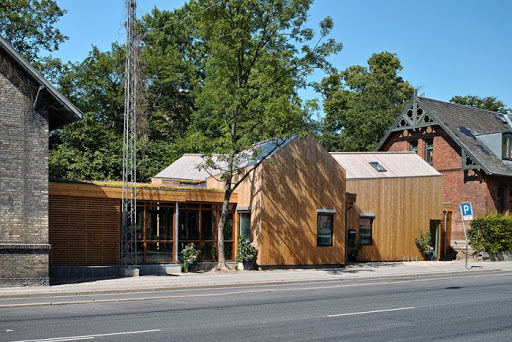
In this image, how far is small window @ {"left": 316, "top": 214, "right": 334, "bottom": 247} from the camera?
2933 cm

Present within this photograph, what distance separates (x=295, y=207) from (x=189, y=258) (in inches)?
216

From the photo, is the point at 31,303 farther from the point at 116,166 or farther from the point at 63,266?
the point at 116,166

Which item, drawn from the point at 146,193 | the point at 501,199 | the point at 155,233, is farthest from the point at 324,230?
the point at 501,199

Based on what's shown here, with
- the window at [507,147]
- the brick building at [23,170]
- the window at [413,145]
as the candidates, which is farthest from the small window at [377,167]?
the brick building at [23,170]

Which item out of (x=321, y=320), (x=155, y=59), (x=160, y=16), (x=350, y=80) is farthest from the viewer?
(x=350, y=80)

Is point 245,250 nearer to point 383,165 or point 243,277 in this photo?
point 243,277

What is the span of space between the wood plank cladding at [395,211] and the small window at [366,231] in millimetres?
188

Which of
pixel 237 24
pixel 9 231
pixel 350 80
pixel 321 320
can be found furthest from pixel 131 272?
pixel 350 80

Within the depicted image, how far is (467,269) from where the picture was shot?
29.3 metres

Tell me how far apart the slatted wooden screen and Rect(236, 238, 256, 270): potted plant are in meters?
5.23

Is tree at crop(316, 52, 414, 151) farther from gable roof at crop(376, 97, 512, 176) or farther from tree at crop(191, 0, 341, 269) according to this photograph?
tree at crop(191, 0, 341, 269)

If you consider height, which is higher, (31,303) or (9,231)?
(9,231)

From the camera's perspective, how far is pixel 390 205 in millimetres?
33625

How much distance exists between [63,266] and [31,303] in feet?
23.8
